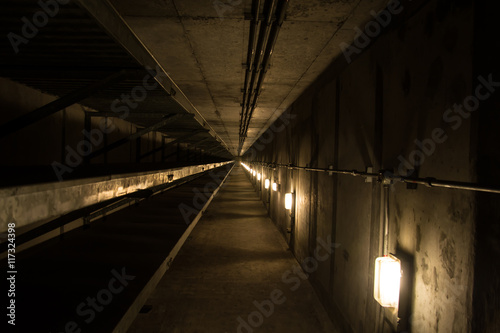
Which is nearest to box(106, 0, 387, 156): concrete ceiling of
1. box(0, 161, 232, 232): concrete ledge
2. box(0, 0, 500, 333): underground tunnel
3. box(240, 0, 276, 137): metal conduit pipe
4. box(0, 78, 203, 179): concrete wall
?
box(0, 0, 500, 333): underground tunnel

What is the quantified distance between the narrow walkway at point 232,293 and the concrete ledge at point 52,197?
12.0 feet

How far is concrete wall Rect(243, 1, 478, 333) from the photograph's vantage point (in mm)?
1815

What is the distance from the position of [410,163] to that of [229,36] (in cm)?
251

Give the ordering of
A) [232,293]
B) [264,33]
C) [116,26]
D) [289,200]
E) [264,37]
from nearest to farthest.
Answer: [116,26] → [264,33] → [264,37] → [232,293] → [289,200]

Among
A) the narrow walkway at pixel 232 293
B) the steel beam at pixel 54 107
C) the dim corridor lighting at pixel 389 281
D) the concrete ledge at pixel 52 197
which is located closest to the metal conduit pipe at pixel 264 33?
the steel beam at pixel 54 107

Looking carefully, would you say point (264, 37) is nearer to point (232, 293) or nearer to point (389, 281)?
point (389, 281)

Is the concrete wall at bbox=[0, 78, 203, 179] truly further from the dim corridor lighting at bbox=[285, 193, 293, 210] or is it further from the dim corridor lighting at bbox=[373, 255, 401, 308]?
the dim corridor lighting at bbox=[285, 193, 293, 210]

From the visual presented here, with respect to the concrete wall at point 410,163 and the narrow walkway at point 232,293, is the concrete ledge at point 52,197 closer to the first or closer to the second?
the concrete wall at point 410,163

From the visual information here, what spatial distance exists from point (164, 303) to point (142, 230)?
5.21ft

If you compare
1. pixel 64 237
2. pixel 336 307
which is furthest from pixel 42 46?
pixel 336 307

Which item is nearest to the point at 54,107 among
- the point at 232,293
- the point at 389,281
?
the point at 389,281

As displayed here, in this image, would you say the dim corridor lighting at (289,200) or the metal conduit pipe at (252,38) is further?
the dim corridor lighting at (289,200)

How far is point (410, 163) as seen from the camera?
2355mm

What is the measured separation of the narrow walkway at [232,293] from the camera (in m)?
4.38
